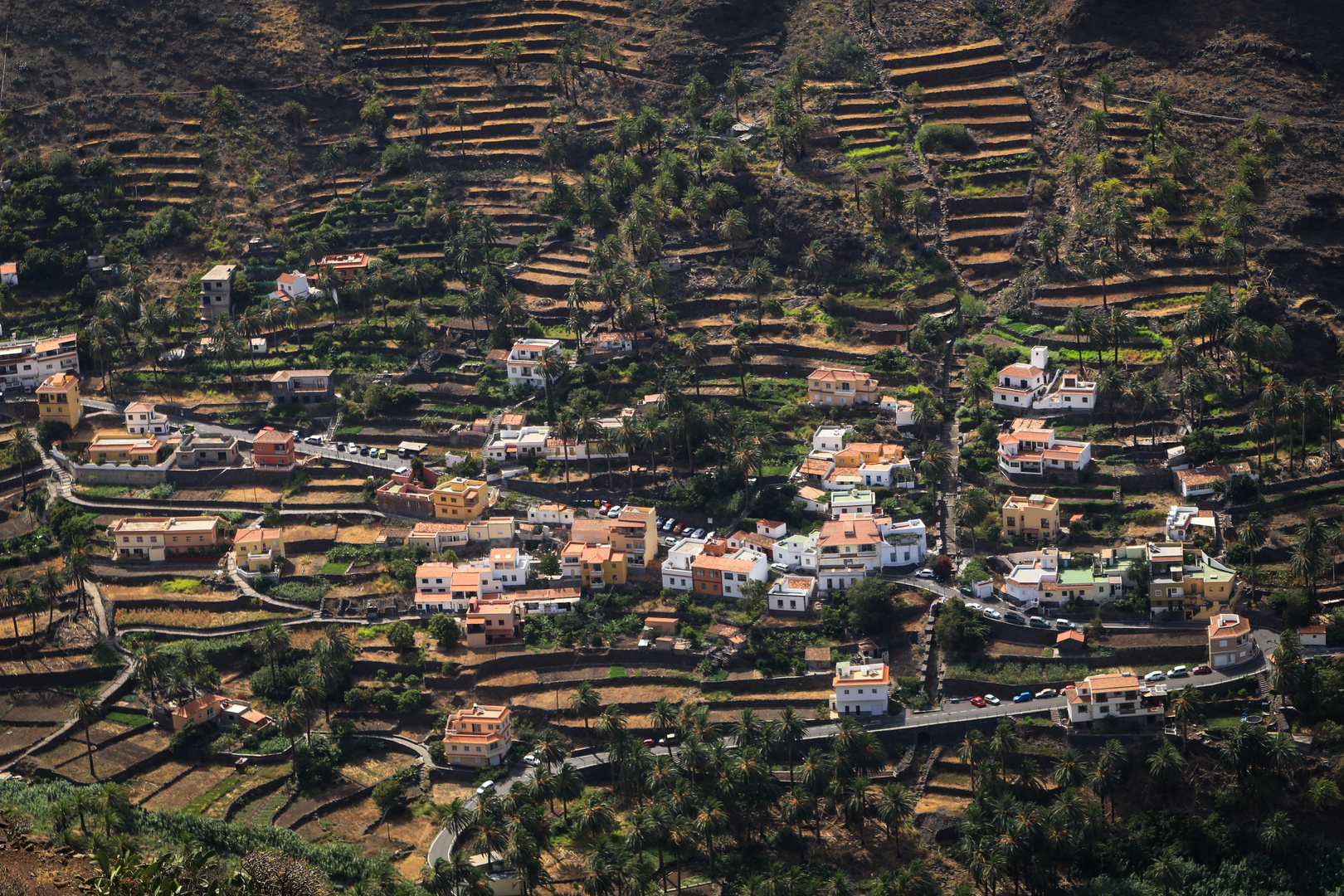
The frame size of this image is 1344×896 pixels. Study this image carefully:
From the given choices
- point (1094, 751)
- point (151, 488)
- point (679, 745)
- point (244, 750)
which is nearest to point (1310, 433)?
point (1094, 751)

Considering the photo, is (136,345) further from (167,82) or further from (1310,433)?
(1310,433)

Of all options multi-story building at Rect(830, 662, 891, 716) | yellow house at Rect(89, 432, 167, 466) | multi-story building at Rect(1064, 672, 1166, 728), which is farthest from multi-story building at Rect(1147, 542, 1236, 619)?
yellow house at Rect(89, 432, 167, 466)

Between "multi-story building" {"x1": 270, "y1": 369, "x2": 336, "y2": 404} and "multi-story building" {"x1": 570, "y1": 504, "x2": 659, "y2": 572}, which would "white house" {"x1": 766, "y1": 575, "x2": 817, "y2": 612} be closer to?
"multi-story building" {"x1": 570, "y1": 504, "x2": 659, "y2": 572}

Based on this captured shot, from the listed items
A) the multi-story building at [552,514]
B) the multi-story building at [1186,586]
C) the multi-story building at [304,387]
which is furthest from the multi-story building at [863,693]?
the multi-story building at [304,387]

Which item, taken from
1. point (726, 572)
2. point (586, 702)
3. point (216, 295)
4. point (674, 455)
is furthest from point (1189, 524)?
point (216, 295)

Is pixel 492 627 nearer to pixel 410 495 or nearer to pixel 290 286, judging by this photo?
pixel 410 495
